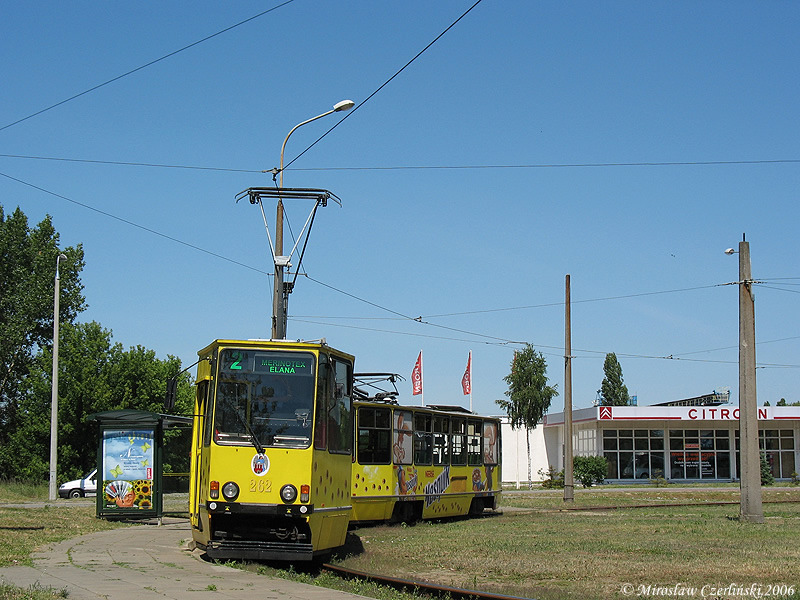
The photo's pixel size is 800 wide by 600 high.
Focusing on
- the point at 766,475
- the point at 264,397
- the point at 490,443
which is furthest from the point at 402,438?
the point at 766,475

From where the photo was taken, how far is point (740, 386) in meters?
21.9

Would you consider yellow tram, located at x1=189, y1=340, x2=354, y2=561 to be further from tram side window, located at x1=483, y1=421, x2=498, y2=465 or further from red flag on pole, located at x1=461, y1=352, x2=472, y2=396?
red flag on pole, located at x1=461, y1=352, x2=472, y2=396

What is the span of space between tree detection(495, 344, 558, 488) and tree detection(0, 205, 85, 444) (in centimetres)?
2743

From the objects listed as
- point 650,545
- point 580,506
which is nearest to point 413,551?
point 650,545

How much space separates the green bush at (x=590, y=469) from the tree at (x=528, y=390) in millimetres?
4676

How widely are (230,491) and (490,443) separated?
14698 mm

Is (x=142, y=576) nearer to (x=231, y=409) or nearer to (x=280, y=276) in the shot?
(x=231, y=409)

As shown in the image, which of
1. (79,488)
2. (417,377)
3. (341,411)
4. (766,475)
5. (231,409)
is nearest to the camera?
(231,409)

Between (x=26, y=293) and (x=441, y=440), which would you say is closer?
(x=441, y=440)

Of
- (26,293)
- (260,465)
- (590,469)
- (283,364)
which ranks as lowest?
(590,469)

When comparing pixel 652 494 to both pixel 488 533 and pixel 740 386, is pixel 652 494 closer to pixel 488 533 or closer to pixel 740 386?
pixel 740 386

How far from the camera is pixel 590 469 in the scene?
52312 millimetres

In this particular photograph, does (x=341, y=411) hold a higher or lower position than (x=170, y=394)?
lower

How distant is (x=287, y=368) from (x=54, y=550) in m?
5.15
